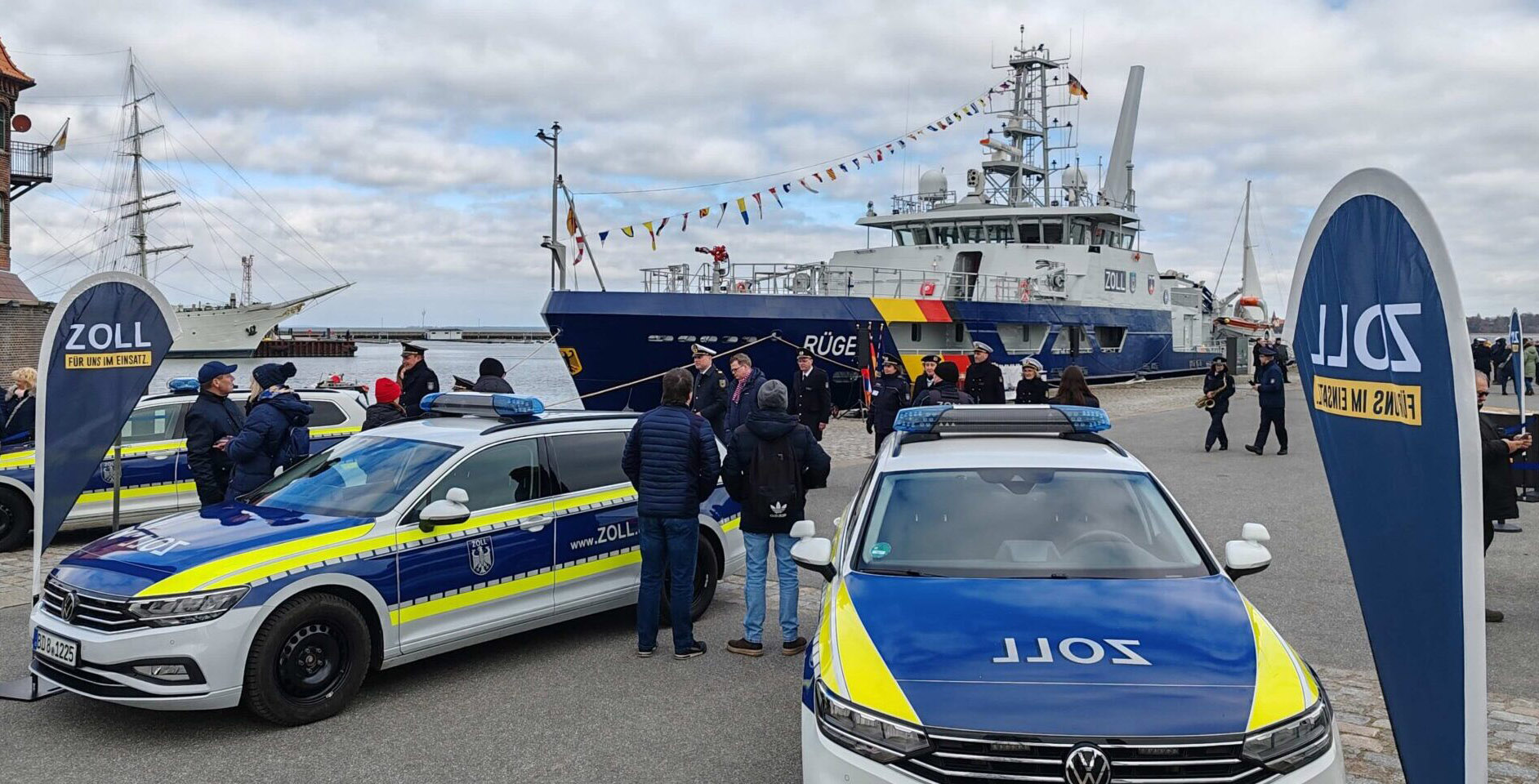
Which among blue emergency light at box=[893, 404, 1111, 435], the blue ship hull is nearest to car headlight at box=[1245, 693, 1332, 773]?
blue emergency light at box=[893, 404, 1111, 435]

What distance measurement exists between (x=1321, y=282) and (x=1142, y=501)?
201 cm

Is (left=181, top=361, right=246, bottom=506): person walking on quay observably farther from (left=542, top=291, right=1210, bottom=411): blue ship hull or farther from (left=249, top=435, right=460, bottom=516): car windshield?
(left=542, top=291, right=1210, bottom=411): blue ship hull

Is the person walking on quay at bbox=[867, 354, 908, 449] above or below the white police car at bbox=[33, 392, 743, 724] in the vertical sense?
above

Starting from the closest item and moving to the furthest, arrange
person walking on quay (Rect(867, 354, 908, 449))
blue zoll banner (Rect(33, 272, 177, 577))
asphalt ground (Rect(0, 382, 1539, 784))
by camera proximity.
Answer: asphalt ground (Rect(0, 382, 1539, 784)) < blue zoll banner (Rect(33, 272, 177, 577)) < person walking on quay (Rect(867, 354, 908, 449))

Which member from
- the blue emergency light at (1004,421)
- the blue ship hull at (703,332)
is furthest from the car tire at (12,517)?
the blue ship hull at (703,332)

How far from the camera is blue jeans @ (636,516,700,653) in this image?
6117mm

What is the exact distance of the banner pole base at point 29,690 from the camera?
5.16 m

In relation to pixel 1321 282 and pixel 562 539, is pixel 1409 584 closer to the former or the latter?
pixel 1321 282

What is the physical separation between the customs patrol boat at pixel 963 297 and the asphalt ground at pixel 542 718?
13.7m

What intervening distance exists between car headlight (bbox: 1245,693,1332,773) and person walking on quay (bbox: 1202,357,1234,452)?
1378 cm

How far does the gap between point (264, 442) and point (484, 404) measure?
159 centimetres

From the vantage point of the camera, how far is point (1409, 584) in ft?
8.63

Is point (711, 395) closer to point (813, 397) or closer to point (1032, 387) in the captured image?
point (813, 397)

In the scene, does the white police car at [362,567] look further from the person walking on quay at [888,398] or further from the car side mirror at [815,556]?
the person walking on quay at [888,398]
